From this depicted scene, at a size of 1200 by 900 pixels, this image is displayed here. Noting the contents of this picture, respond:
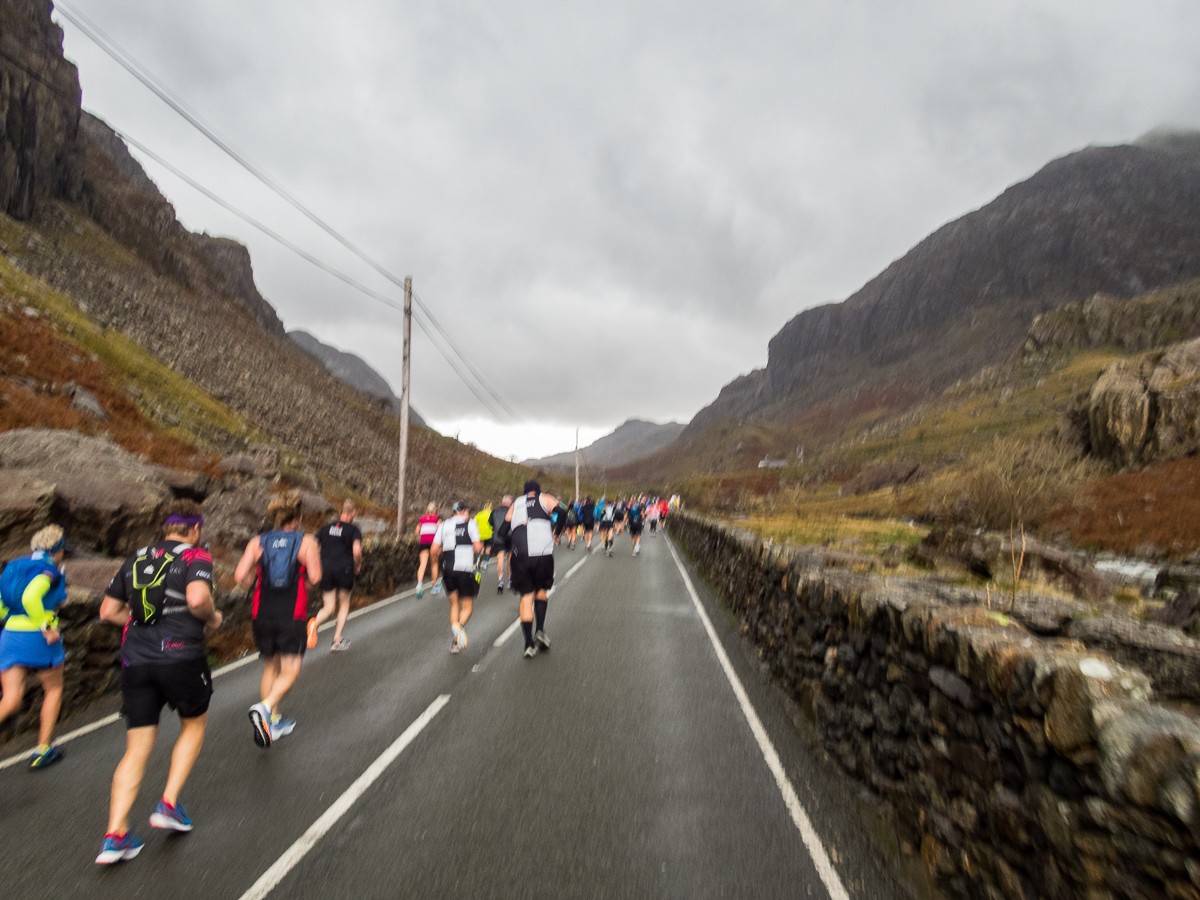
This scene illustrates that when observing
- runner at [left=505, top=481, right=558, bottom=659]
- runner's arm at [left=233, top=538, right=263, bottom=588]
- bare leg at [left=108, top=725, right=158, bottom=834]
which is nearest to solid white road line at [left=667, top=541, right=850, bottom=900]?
runner at [left=505, top=481, right=558, bottom=659]

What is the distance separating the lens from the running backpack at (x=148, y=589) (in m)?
3.75

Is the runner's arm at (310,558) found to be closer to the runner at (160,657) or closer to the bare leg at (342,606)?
the runner at (160,657)

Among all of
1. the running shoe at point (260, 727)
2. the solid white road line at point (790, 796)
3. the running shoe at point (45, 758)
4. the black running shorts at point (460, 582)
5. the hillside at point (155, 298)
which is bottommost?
the solid white road line at point (790, 796)

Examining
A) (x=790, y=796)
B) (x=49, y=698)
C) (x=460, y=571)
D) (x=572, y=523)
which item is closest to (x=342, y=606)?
(x=460, y=571)

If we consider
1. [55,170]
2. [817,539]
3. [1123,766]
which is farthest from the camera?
[55,170]

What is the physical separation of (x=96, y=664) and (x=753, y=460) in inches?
6753

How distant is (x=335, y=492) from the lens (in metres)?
31.9

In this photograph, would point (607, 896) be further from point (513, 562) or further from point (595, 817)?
point (513, 562)

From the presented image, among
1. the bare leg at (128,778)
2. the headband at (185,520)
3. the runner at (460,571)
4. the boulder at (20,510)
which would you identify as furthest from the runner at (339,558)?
the bare leg at (128,778)

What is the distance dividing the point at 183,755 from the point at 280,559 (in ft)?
5.44

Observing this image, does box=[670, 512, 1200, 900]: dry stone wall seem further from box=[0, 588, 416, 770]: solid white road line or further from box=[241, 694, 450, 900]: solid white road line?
box=[0, 588, 416, 770]: solid white road line

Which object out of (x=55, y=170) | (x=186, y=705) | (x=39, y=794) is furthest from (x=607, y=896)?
(x=55, y=170)

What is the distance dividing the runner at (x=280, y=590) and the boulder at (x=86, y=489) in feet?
19.9

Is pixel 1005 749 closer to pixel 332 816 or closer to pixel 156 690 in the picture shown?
pixel 332 816
